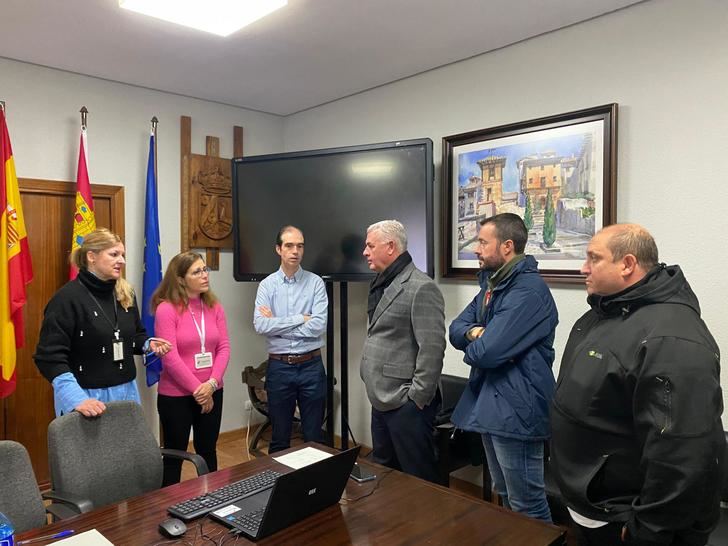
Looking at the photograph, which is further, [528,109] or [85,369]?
[528,109]

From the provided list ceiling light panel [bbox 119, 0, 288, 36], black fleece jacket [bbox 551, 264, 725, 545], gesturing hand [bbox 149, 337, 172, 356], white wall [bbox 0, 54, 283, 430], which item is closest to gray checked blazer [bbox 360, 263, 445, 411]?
black fleece jacket [bbox 551, 264, 725, 545]

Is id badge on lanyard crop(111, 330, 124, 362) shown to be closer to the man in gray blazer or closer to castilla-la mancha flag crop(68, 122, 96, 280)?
the man in gray blazer

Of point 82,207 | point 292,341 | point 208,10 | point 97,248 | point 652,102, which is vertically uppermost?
point 208,10

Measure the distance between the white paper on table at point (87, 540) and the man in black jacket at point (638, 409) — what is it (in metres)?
1.26

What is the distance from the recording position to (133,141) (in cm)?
390

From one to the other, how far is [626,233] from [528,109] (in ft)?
5.60

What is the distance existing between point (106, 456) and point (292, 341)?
1.34 m

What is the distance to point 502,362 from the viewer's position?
2.04 meters

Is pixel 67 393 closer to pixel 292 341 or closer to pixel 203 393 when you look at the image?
pixel 203 393

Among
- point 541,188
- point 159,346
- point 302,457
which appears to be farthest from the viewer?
point 541,188

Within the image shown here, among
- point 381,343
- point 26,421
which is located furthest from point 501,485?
point 26,421

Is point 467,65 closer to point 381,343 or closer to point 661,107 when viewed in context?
point 661,107

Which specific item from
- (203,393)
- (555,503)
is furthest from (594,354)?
(203,393)

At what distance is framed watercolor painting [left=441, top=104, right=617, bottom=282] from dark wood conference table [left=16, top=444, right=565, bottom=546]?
5.60ft
